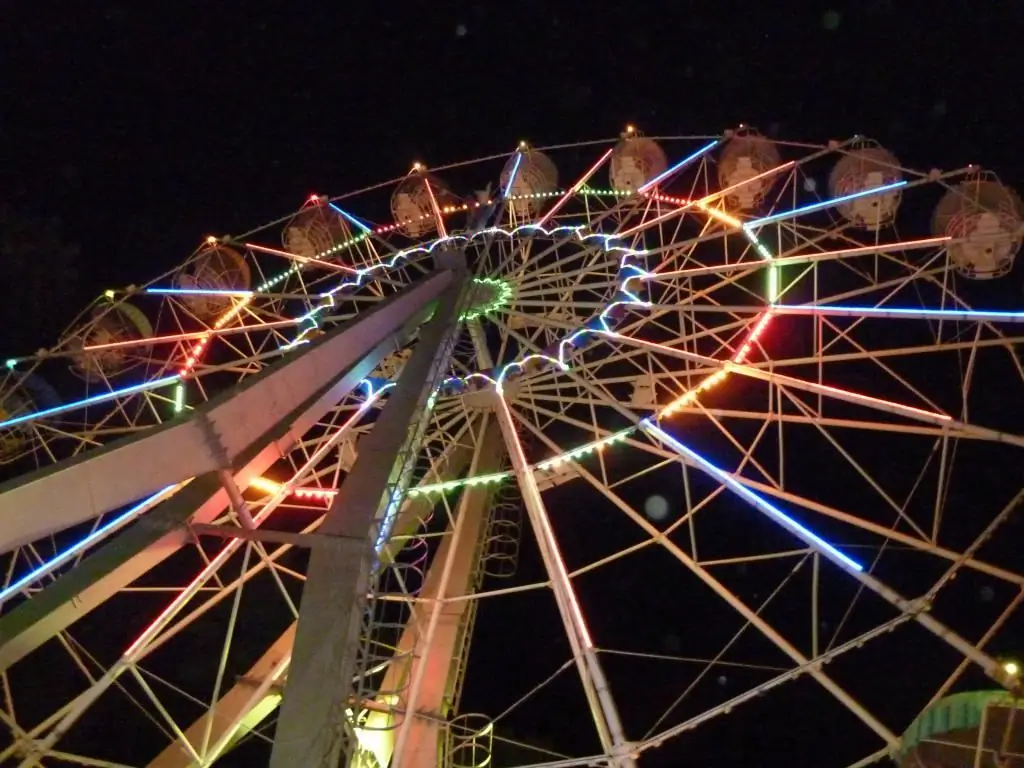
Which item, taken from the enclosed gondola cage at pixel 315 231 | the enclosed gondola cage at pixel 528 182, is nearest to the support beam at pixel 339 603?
the enclosed gondola cage at pixel 528 182

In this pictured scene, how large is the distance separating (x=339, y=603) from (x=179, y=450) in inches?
60.3

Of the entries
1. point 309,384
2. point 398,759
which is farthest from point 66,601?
point 398,759

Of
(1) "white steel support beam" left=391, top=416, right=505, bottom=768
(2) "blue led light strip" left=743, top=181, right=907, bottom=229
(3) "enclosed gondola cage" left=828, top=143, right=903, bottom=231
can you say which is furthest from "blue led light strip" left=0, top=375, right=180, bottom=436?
(3) "enclosed gondola cage" left=828, top=143, right=903, bottom=231

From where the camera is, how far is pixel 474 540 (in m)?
13.5

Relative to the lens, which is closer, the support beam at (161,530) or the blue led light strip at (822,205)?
the support beam at (161,530)

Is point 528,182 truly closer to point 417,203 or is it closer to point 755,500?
point 417,203

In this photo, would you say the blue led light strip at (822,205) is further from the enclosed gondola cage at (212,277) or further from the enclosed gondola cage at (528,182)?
the enclosed gondola cage at (212,277)

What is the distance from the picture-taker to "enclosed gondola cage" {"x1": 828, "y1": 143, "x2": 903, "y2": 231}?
14.4 metres

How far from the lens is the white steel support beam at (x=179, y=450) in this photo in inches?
200

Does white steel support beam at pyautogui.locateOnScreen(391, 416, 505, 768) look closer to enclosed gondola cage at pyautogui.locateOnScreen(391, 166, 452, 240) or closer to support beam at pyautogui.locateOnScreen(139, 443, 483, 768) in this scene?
support beam at pyautogui.locateOnScreen(139, 443, 483, 768)

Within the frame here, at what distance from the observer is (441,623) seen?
39.9 ft

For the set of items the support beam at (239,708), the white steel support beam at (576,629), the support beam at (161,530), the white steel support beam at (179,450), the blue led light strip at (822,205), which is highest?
the white steel support beam at (179,450)

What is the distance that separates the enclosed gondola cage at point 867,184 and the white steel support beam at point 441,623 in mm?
6019

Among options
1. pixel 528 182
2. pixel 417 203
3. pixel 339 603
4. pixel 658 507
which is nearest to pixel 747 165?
pixel 528 182
